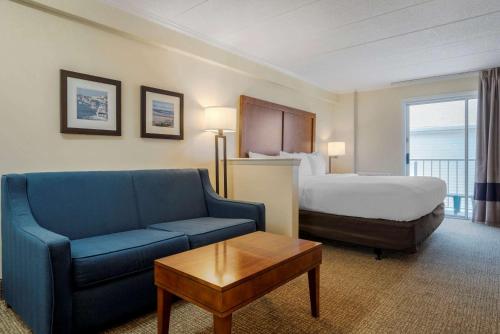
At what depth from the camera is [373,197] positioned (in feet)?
9.54

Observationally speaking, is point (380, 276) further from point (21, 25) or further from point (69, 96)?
point (21, 25)

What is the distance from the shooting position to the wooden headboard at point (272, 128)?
3.89 meters

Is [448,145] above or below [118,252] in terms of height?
above

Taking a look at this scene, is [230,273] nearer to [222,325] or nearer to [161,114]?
[222,325]

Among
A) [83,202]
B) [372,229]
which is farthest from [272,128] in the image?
[83,202]

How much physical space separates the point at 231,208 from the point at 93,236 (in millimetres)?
1159

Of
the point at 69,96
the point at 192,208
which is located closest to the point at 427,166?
the point at 192,208

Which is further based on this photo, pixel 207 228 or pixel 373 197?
pixel 373 197

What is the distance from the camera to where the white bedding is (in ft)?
9.04

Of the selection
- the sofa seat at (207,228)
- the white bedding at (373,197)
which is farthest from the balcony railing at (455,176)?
the sofa seat at (207,228)

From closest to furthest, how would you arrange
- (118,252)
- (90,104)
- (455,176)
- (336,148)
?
(118,252), (90,104), (455,176), (336,148)

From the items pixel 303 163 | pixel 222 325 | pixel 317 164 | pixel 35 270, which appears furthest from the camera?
pixel 317 164

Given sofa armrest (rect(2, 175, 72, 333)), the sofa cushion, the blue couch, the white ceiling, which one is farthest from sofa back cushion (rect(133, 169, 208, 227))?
the white ceiling

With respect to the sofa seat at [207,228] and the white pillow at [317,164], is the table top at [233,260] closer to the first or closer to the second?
the sofa seat at [207,228]
